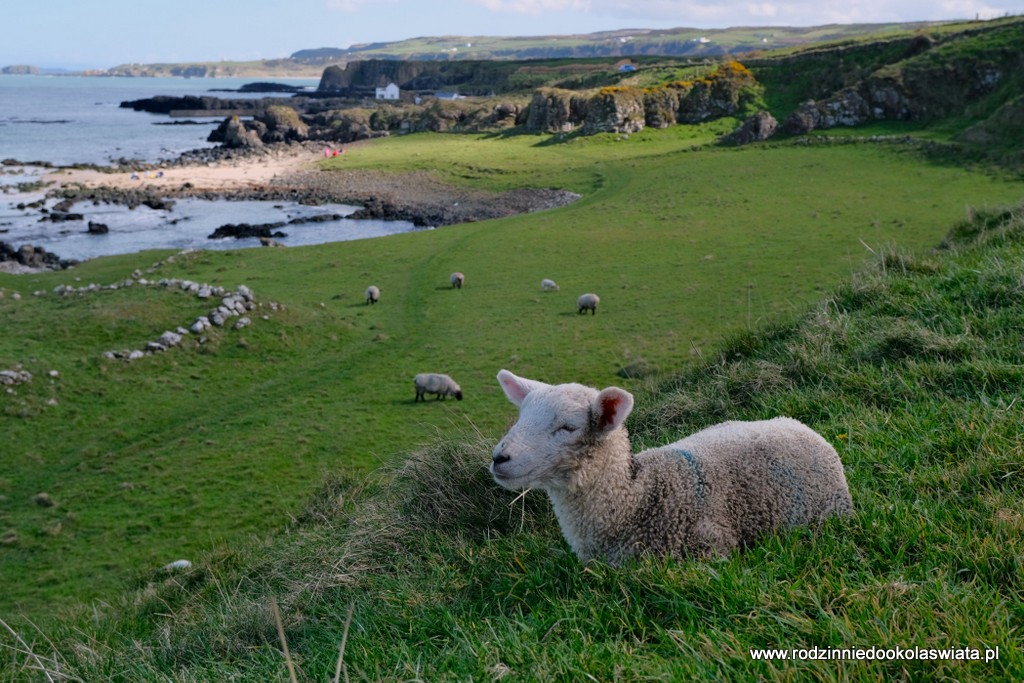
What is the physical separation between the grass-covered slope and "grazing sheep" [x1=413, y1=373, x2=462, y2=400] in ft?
31.4

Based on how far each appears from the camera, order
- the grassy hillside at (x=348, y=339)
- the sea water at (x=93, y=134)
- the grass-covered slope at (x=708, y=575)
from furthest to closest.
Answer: the sea water at (x=93, y=134) → the grassy hillside at (x=348, y=339) → the grass-covered slope at (x=708, y=575)

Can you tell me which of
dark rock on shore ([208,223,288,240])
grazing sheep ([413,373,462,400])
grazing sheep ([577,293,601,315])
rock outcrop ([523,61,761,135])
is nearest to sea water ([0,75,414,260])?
dark rock on shore ([208,223,288,240])

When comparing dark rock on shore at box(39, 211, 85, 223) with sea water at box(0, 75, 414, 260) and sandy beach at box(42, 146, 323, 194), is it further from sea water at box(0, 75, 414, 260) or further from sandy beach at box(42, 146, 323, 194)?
sandy beach at box(42, 146, 323, 194)

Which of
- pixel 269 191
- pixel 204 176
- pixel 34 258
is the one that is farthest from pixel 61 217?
pixel 204 176

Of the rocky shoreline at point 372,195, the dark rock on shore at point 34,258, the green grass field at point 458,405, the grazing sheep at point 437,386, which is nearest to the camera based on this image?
the green grass field at point 458,405

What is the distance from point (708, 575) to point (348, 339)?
2025 cm

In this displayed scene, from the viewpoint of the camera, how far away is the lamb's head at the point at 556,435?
450 centimetres

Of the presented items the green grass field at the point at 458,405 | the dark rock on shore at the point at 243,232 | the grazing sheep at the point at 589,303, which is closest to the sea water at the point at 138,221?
the dark rock on shore at the point at 243,232

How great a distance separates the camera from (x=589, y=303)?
962 inches

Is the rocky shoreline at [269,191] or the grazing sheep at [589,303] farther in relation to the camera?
the rocky shoreline at [269,191]

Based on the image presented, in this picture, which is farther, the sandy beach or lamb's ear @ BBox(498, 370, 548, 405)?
the sandy beach

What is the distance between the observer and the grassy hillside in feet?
44.5

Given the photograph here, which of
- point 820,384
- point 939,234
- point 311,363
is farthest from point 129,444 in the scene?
point 939,234

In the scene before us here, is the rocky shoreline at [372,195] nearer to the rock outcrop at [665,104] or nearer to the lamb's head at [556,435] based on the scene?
the rock outcrop at [665,104]
